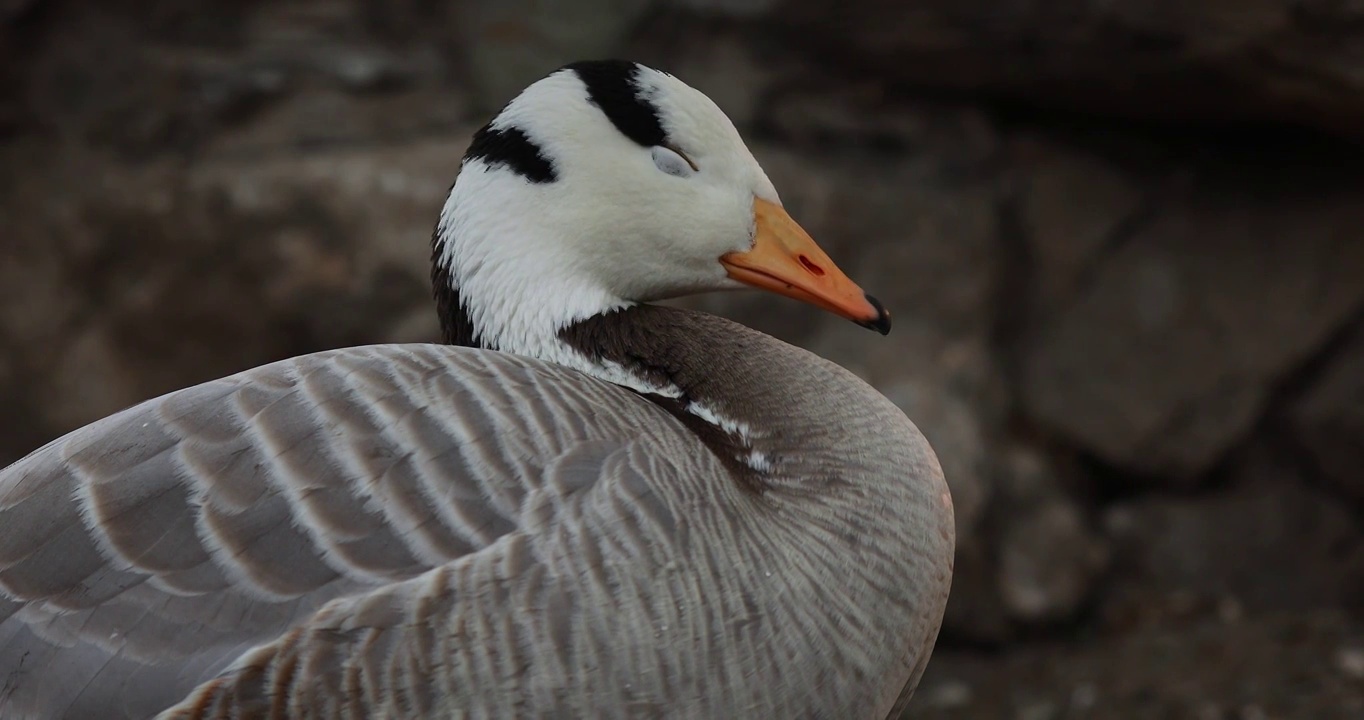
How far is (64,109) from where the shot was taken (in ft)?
14.3

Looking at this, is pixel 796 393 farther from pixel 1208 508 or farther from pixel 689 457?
pixel 1208 508

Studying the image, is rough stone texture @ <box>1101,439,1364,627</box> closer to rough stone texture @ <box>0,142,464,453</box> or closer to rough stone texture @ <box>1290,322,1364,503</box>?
rough stone texture @ <box>1290,322,1364,503</box>

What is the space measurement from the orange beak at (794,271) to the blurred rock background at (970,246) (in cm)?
221

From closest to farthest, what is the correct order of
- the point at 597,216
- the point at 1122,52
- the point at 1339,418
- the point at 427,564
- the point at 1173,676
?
1. the point at 427,564
2. the point at 597,216
3. the point at 1122,52
4. the point at 1173,676
5. the point at 1339,418

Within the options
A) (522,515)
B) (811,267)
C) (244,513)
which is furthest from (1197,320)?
(244,513)

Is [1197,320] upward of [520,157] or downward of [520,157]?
downward

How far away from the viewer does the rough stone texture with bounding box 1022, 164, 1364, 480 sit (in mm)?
4551

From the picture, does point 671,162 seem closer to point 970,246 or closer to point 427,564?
point 427,564

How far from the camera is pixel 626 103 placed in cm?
212

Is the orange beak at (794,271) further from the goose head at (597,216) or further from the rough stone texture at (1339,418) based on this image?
the rough stone texture at (1339,418)

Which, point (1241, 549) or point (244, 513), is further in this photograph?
point (1241, 549)

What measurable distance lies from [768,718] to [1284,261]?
3433 millimetres

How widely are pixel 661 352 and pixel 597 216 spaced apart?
23 cm

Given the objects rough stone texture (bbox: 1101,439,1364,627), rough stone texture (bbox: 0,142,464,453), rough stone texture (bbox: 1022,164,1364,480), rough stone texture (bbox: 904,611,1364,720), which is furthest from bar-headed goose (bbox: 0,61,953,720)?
rough stone texture (bbox: 1101,439,1364,627)
